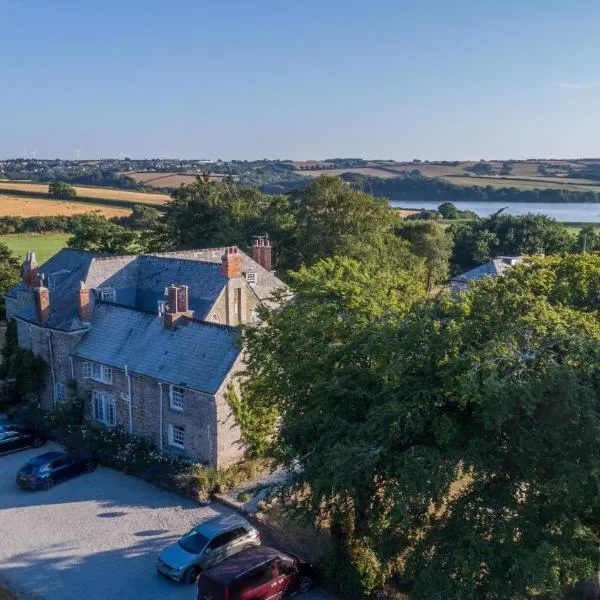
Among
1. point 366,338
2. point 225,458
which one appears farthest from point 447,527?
point 225,458

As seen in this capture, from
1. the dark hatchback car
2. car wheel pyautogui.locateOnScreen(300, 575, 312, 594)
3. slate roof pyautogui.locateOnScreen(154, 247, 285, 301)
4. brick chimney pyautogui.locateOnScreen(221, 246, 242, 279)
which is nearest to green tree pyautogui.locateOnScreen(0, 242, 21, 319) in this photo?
slate roof pyautogui.locateOnScreen(154, 247, 285, 301)

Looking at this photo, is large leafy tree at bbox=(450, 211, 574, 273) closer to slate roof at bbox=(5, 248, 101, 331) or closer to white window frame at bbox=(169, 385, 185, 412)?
slate roof at bbox=(5, 248, 101, 331)

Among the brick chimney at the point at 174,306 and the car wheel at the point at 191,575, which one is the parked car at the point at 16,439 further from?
the car wheel at the point at 191,575

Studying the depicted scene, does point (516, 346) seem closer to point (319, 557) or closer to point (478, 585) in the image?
point (478, 585)

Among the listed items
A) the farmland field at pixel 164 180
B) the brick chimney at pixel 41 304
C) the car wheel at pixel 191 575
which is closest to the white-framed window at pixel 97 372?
the brick chimney at pixel 41 304

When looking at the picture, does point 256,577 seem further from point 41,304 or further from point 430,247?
point 430,247

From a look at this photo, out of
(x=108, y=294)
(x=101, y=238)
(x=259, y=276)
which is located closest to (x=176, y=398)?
(x=108, y=294)
